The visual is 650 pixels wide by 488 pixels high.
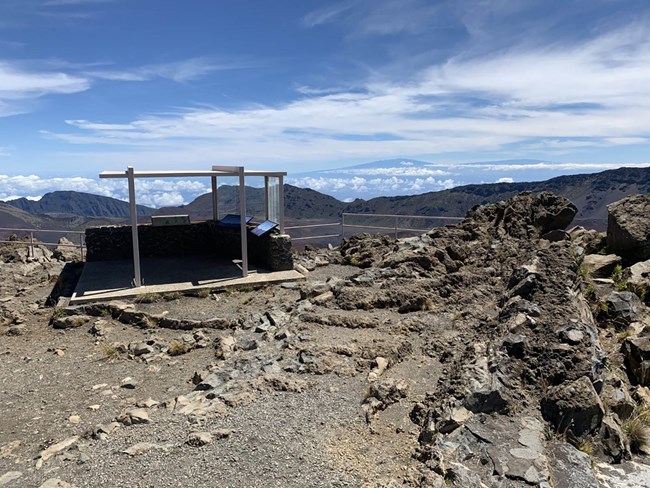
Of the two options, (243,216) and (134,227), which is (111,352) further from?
(243,216)

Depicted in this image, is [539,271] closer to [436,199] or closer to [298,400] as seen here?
[298,400]

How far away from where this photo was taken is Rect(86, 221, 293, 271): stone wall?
1441 centimetres

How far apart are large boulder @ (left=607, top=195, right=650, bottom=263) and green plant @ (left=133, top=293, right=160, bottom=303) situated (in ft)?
36.0

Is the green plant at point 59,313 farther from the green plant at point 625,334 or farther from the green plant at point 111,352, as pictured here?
the green plant at point 625,334

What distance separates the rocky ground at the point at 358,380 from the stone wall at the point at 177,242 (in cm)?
243

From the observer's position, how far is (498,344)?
19.0 ft

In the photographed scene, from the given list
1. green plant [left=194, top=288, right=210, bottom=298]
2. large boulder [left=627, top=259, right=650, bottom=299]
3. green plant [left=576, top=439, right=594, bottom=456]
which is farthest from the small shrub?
large boulder [left=627, top=259, right=650, bottom=299]

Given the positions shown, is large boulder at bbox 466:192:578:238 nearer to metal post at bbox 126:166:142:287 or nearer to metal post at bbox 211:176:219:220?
metal post at bbox 211:176:219:220

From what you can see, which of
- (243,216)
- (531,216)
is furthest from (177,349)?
(531,216)

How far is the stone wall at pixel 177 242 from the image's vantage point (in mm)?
14414

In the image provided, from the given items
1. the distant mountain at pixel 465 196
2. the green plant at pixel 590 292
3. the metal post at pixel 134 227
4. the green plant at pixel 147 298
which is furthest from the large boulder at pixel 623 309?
the distant mountain at pixel 465 196

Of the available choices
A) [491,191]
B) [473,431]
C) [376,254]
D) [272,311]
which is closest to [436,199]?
[491,191]

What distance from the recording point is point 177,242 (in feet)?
49.9

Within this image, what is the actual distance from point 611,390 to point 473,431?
2211 millimetres
